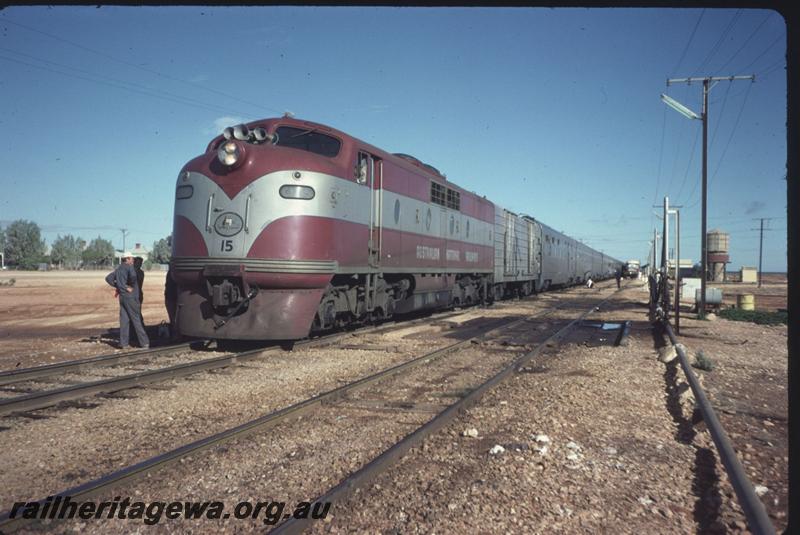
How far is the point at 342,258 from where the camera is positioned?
387 inches

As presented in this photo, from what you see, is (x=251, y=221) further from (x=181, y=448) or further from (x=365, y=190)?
(x=181, y=448)

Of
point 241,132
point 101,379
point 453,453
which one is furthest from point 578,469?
point 241,132

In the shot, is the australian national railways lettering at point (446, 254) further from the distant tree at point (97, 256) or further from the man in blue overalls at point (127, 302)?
the distant tree at point (97, 256)

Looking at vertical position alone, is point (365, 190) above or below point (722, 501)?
above

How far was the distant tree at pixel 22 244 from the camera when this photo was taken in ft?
391

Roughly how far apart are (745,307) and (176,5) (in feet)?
80.1

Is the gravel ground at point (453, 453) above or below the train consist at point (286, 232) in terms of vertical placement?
below

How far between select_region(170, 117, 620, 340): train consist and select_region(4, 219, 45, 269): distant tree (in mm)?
132364

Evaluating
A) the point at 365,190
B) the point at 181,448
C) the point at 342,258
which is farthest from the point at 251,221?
the point at 181,448

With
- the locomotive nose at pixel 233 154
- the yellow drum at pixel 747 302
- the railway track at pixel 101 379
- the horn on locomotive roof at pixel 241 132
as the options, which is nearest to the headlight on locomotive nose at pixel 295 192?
the locomotive nose at pixel 233 154

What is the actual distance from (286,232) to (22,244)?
13798cm

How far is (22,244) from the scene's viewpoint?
119625 millimetres

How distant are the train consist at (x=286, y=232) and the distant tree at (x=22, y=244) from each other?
434 feet

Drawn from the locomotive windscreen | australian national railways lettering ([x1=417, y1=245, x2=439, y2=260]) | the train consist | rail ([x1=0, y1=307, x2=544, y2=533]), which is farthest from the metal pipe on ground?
A: australian national railways lettering ([x1=417, y1=245, x2=439, y2=260])
